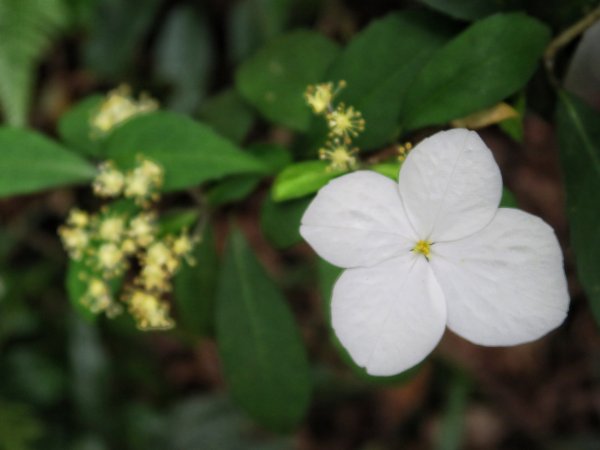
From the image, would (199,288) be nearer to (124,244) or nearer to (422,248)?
(124,244)

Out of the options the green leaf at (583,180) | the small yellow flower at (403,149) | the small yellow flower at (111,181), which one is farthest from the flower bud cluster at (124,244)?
the green leaf at (583,180)

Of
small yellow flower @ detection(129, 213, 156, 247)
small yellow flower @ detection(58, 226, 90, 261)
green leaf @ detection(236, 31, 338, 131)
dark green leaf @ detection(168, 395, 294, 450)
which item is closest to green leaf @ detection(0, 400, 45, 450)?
dark green leaf @ detection(168, 395, 294, 450)

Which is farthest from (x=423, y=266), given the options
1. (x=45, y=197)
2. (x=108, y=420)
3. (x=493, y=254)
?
(x=45, y=197)

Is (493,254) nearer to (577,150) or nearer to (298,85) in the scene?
(577,150)

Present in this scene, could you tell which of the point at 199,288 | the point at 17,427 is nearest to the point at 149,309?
the point at 199,288

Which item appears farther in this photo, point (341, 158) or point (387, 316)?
point (341, 158)

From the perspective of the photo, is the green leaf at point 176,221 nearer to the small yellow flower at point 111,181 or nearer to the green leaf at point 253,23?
the small yellow flower at point 111,181

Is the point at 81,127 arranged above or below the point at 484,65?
below
